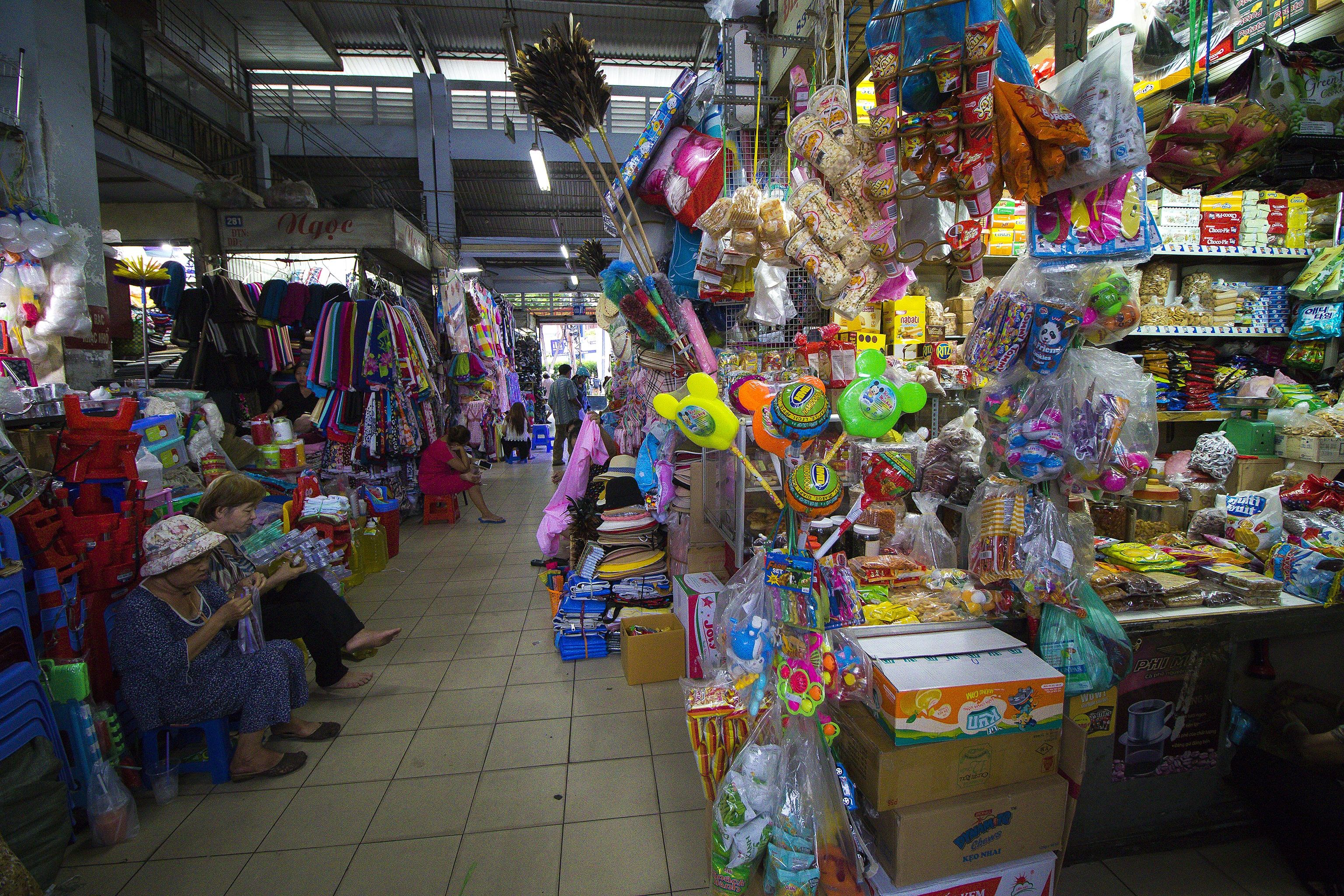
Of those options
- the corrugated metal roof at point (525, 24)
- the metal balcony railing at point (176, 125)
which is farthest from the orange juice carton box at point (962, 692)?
the corrugated metal roof at point (525, 24)

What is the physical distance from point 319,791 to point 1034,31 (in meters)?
3.45

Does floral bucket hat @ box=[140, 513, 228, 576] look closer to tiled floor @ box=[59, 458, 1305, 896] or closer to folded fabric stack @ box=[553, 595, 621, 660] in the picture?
tiled floor @ box=[59, 458, 1305, 896]

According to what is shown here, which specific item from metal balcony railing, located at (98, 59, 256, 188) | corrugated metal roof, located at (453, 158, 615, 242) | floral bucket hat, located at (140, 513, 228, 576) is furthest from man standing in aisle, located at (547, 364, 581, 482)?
floral bucket hat, located at (140, 513, 228, 576)

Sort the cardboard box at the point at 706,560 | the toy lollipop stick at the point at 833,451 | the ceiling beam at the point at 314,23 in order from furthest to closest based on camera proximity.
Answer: the ceiling beam at the point at 314,23, the cardboard box at the point at 706,560, the toy lollipop stick at the point at 833,451

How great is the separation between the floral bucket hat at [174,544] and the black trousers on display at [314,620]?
76cm

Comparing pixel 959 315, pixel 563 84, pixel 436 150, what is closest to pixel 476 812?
pixel 563 84

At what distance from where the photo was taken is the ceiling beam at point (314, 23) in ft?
23.8

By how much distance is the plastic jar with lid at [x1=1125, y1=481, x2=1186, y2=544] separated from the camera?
246 cm

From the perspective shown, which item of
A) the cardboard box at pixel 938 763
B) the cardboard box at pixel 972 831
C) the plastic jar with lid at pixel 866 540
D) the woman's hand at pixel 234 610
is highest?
the plastic jar with lid at pixel 866 540

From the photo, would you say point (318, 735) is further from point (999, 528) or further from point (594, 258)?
point (594, 258)

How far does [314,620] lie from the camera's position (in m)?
3.07

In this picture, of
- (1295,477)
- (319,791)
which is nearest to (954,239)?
(1295,477)

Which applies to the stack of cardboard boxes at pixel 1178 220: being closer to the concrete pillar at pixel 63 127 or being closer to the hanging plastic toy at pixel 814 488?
the hanging plastic toy at pixel 814 488

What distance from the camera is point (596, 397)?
11914 mm
